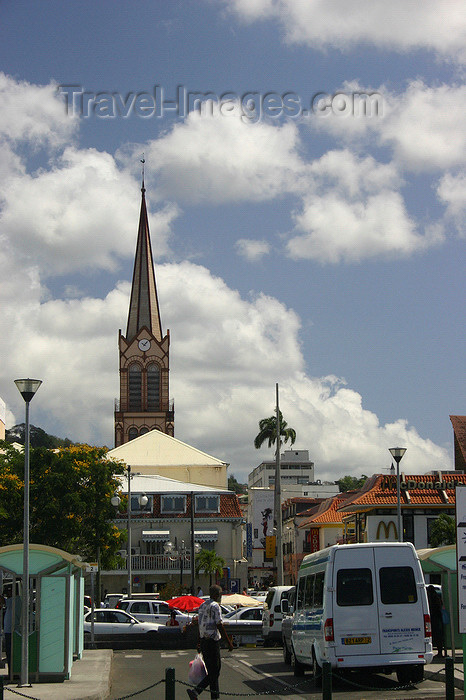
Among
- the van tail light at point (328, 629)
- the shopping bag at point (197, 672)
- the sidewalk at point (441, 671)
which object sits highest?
the van tail light at point (328, 629)

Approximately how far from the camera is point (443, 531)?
48.3 m

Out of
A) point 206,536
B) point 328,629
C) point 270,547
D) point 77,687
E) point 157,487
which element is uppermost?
point 157,487

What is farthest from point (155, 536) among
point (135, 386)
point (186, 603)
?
point (135, 386)

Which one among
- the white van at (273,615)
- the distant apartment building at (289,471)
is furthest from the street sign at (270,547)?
the distant apartment building at (289,471)

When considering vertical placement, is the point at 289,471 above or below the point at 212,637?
→ above

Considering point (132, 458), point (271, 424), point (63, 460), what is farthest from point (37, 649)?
point (271, 424)

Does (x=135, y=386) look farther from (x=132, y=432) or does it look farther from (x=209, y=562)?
(x=209, y=562)

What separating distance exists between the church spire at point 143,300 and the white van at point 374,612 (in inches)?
3905

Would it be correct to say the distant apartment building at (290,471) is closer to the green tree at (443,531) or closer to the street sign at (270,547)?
the green tree at (443,531)

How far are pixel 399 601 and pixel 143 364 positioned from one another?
98.7 metres

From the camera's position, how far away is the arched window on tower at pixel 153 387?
113 meters

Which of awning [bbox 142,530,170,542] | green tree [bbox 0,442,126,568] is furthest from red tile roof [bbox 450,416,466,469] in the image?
green tree [bbox 0,442,126,568]

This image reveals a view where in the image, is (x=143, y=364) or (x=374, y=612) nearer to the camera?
(x=374, y=612)

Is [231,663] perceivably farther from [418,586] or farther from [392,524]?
[392,524]
